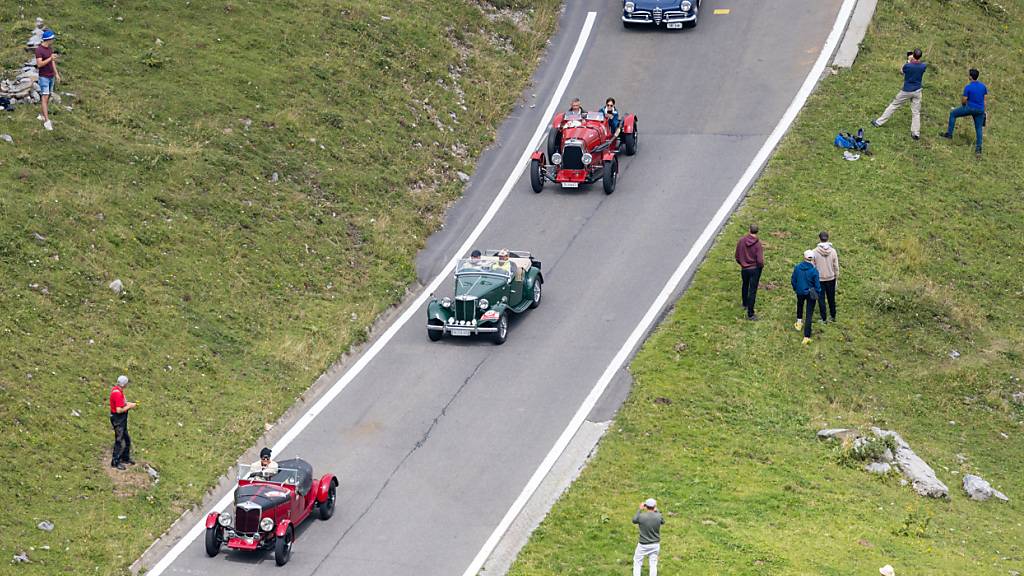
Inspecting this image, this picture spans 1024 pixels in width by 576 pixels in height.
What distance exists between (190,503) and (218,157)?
11.8 meters

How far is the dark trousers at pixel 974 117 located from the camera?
121ft

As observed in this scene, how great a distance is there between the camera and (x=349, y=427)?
87.9 ft

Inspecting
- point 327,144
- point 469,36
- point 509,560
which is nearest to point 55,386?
point 509,560

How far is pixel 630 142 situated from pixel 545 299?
7381mm

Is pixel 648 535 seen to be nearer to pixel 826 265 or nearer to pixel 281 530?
pixel 281 530

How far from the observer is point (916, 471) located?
24969 millimetres

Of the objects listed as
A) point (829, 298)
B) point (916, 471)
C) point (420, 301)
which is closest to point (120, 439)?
point (420, 301)

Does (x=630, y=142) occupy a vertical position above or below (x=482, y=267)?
above

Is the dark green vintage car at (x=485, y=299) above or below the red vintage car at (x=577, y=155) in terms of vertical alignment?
below

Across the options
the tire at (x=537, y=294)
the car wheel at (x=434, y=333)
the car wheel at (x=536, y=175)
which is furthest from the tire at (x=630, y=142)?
the car wheel at (x=434, y=333)

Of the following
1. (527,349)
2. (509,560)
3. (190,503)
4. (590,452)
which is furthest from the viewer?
(527,349)

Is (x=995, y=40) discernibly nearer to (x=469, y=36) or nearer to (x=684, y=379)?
(x=469, y=36)

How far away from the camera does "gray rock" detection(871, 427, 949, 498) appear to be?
80.6 feet

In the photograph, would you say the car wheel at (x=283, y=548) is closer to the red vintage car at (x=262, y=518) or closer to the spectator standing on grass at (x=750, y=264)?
the red vintage car at (x=262, y=518)
